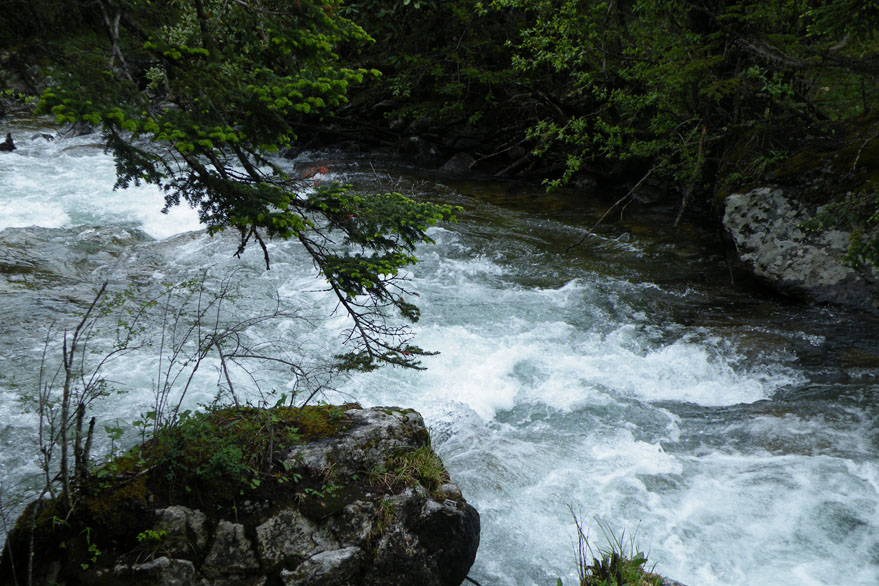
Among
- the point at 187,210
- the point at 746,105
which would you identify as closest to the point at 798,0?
the point at 746,105

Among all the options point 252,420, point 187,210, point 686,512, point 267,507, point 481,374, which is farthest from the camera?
point 187,210

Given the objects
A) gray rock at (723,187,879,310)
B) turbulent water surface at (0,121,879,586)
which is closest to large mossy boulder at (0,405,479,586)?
turbulent water surface at (0,121,879,586)

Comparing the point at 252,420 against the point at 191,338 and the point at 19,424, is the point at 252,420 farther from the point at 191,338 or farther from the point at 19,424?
the point at 191,338

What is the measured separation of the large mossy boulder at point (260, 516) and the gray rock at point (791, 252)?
23.4ft

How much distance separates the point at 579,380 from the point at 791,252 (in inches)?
172

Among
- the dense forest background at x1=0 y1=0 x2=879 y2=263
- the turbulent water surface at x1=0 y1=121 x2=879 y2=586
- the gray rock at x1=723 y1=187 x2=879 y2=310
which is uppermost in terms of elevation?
the dense forest background at x1=0 y1=0 x2=879 y2=263

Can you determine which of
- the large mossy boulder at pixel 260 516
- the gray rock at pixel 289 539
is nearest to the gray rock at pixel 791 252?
the large mossy boulder at pixel 260 516

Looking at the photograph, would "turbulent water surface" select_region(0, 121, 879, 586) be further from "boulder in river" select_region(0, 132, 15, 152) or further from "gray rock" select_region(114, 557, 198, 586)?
"boulder in river" select_region(0, 132, 15, 152)

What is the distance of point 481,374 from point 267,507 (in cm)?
388

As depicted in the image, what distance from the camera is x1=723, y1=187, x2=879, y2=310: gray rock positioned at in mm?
8586

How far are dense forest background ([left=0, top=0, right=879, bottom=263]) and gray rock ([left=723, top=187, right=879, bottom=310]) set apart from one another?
407mm

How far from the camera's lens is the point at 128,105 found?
354 centimetres

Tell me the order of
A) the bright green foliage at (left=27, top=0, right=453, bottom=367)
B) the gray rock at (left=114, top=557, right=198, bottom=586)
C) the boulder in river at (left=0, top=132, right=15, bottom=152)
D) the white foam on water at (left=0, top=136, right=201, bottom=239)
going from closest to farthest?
the gray rock at (left=114, top=557, right=198, bottom=586), the bright green foliage at (left=27, top=0, right=453, bottom=367), the white foam on water at (left=0, top=136, right=201, bottom=239), the boulder in river at (left=0, top=132, right=15, bottom=152)

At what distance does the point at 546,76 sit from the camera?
15.3 m
